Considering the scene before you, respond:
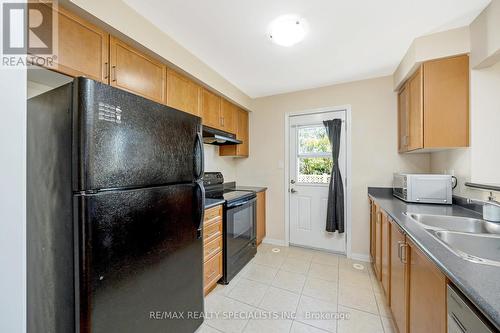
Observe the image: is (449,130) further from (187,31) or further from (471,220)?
(187,31)

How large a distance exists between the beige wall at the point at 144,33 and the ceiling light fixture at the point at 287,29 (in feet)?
2.74

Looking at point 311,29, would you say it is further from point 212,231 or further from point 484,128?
point 212,231

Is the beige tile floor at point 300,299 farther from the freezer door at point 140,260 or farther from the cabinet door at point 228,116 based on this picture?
the cabinet door at point 228,116

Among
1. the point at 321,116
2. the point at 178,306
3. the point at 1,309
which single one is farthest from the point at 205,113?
the point at 1,309

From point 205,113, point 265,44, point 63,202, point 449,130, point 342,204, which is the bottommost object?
point 342,204

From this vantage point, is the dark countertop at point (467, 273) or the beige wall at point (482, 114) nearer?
the dark countertop at point (467, 273)

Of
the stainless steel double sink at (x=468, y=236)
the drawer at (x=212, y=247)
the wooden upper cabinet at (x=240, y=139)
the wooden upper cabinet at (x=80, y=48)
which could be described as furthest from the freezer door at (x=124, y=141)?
the wooden upper cabinet at (x=240, y=139)

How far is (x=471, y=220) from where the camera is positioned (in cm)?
144

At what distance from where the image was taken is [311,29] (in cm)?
171

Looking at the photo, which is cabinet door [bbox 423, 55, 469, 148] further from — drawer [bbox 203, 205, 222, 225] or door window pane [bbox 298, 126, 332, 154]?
drawer [bbox 203, 205, 222, 225]

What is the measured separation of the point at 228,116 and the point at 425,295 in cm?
262

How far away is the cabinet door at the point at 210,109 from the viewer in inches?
94.4

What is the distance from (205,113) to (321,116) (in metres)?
1.66

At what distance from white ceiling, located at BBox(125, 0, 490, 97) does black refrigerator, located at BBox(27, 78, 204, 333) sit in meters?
0.91
